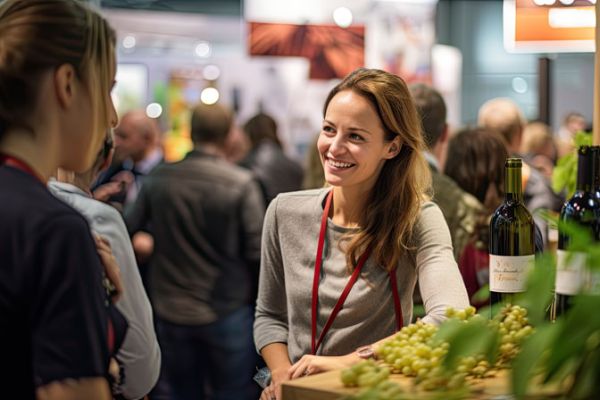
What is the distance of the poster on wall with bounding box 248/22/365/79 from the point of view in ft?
20.6

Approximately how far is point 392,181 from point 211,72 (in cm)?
560

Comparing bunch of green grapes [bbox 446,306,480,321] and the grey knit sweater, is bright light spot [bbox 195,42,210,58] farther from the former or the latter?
bunch of green grapes [bbox 446,306,480,321]

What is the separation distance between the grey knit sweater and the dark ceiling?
13339mm

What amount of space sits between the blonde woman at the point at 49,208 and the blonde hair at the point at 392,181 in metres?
1.08

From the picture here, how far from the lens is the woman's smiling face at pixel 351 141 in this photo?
2469mm

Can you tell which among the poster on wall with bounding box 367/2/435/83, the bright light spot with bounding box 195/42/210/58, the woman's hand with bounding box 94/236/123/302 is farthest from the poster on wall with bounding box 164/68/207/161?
the woman's hand with bounding box 94/236/123/302

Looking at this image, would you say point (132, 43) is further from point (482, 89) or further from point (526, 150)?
point (482, 89)

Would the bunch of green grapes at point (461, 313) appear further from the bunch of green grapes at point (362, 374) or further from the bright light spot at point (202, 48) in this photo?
the bright light spot at point (202, 48)

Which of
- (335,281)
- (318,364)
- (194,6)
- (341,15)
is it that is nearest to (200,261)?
(341,15)

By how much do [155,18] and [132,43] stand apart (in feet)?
1.50

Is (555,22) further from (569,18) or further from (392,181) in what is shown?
(392,181)

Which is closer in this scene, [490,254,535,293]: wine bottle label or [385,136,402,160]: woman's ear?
[490,254,535,293]: wine bottle label

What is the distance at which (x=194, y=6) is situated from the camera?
16.1m

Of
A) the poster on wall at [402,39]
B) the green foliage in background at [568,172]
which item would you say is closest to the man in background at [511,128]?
the poster on wall at [402,39]
